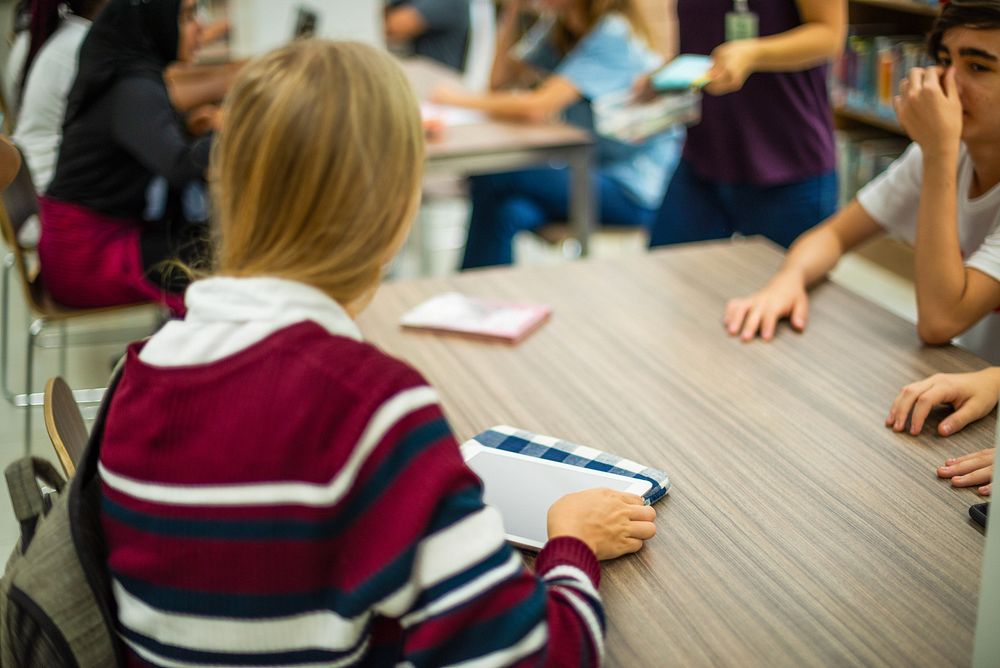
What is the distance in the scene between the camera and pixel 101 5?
2.23 meters

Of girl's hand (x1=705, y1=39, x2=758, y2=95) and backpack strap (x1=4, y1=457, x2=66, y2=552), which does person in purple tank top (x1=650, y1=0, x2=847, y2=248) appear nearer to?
girl's hand (x1=705, y1=39, x2=758, y2=95)

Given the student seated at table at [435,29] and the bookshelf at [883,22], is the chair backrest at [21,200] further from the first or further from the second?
the bookshelf at [883,22]

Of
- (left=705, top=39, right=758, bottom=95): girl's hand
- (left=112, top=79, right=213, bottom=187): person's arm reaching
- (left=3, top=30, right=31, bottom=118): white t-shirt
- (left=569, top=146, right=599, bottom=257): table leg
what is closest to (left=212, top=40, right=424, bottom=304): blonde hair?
(left=705, top=39, right=758, bottom=95): girl's hand

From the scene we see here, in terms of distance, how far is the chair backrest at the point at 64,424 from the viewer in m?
1.08

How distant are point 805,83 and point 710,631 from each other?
1583 mm

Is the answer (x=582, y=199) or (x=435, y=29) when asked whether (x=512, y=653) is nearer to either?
(x=582, y=199)

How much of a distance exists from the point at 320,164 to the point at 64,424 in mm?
530

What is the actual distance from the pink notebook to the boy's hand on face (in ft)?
1.99

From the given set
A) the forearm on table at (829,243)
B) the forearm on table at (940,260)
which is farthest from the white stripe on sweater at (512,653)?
the forearm on table at (829,243)

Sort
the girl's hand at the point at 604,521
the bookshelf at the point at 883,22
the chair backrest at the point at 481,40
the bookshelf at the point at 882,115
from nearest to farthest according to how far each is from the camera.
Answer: the girl's hand at the point at 604,521
the bookshelf at the point at 882,115
the bookshelf at the point at 883,22
the chair backrest at the point at 481,40

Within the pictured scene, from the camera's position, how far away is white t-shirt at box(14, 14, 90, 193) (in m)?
2.29

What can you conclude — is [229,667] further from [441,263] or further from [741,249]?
[441,263]

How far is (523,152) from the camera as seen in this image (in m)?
2.88

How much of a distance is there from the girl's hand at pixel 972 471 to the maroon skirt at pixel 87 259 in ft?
5.81
